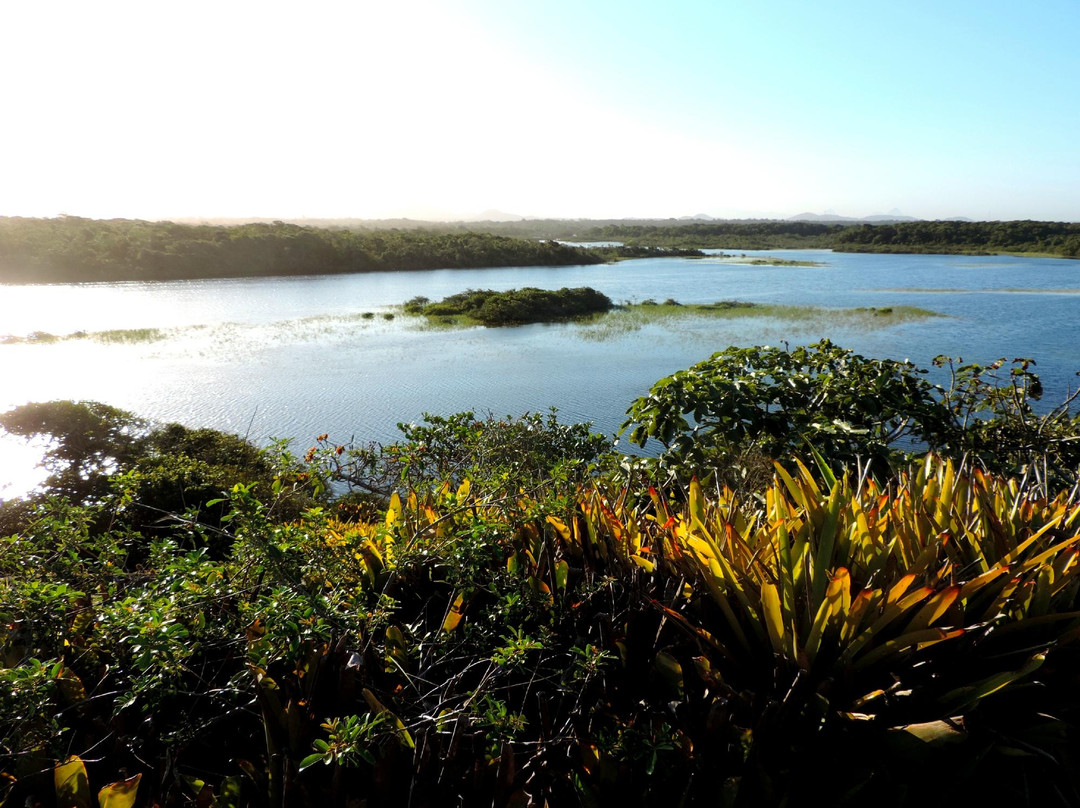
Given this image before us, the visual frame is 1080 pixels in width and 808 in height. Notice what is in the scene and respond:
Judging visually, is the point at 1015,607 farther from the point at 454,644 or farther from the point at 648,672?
the point at 454,644

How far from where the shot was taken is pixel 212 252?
26.0m

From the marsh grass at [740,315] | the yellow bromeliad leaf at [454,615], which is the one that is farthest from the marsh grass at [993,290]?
the yellow bromeliad leaf at [454,615]

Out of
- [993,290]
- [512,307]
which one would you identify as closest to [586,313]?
[512,307]

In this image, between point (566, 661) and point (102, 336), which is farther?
point (102, 336)

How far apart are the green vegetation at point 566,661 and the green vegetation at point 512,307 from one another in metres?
15.8

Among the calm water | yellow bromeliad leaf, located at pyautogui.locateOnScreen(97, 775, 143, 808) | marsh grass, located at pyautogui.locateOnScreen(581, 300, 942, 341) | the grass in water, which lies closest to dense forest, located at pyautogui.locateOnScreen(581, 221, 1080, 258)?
the calm water

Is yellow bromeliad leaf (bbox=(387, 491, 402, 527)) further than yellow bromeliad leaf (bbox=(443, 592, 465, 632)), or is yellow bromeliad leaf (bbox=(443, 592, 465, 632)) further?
yellow bromeliad leaf (bbox=(387, 491, 402, 527))

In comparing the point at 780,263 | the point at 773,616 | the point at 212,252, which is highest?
the point at 212,252

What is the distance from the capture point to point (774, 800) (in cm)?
113

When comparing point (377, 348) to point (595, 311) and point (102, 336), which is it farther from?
point (595, 311)

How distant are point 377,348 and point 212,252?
1706cm

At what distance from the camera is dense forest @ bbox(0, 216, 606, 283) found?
71.3 ft

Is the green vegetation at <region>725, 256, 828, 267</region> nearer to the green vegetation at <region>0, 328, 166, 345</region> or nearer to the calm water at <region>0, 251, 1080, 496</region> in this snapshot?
the calm water at <region>0, 251, 1080, 496</region>

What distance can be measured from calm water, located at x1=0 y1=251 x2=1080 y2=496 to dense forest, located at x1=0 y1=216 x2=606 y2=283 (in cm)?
195
